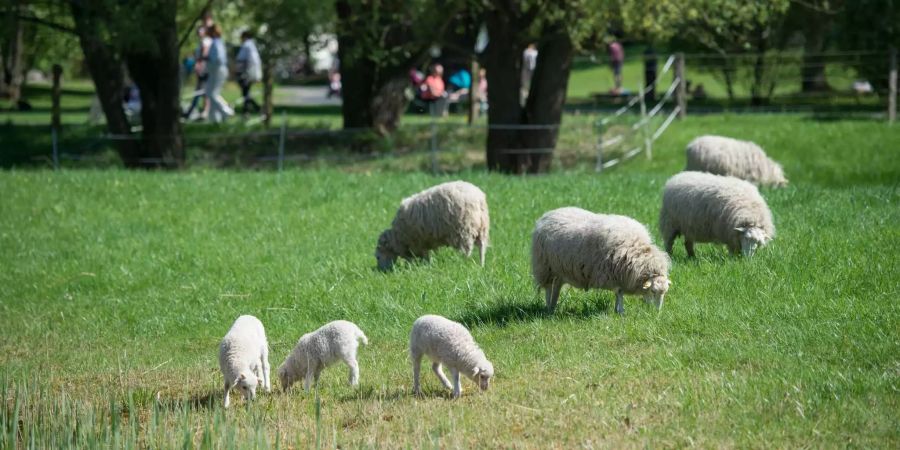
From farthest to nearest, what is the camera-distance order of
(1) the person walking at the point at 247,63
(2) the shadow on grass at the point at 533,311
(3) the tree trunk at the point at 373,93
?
1. (1) the person walking at the point at 247,63
2. (3) the tree trunk at the point at 373,93
3. (2) the shadow on grass at the point at 533,311

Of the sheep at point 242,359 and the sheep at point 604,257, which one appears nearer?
the sheep at point 242,359

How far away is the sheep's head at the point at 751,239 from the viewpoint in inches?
378

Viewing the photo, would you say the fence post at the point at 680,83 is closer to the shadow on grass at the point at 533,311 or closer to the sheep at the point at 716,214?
the sheep at the point at 716,214

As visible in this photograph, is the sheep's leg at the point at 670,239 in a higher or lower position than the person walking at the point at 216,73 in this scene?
lower

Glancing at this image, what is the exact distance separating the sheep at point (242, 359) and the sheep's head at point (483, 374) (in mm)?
1519

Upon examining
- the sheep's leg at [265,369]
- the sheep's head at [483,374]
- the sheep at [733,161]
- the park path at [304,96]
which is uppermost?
the sheep at [733,161]

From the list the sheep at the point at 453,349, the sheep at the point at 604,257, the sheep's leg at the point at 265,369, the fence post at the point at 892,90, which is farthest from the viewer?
the fence post at the point at 892,90

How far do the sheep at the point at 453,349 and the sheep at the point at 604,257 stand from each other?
1581mm

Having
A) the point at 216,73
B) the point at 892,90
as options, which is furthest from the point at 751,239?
the point at 216,73

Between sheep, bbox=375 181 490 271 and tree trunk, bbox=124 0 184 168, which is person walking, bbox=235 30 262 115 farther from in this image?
sheep, bbox=375 181 490 271

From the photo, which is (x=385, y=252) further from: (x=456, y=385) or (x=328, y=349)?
(x=456, y=385)

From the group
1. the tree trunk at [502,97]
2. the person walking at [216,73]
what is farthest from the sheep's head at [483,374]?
the person walking at [216,73]

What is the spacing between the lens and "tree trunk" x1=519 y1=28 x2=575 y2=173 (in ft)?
66.5

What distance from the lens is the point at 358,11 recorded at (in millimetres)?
22828
